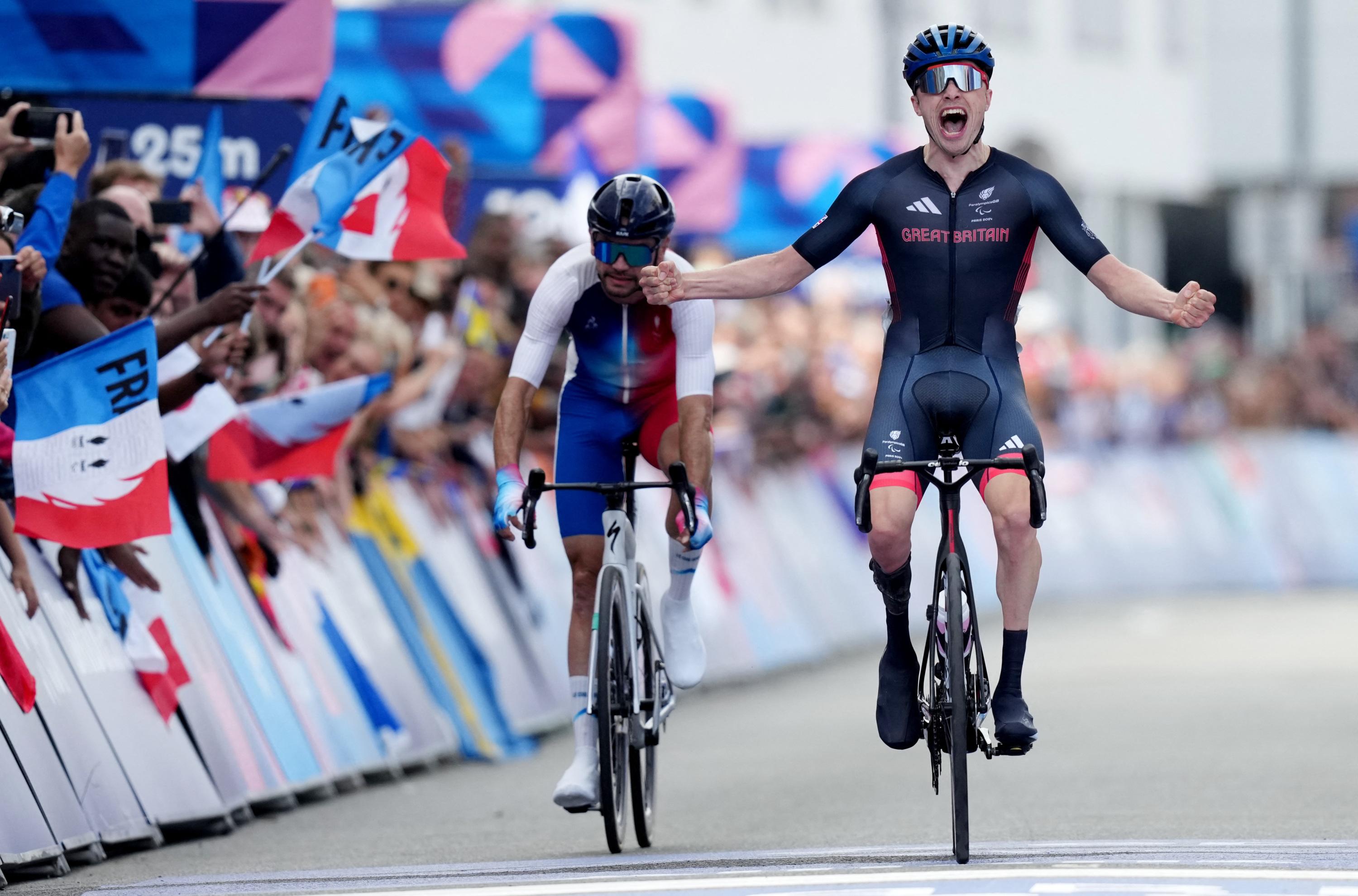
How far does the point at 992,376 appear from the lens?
940cm

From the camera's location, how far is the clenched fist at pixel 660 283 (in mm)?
9391

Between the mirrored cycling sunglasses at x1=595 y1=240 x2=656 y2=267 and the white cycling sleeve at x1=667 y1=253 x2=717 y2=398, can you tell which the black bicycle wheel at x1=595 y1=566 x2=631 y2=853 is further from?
the mirrored cycling sunglasses at x1=595 y1=240 x2=656 y2=267

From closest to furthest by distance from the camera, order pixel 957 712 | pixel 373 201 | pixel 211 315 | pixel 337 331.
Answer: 1. pixel 957 712
2. pixel 211 315
3. pixel 373 201
4. pixel 337 331

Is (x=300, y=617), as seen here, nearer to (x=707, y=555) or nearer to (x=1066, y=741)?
(x=1066, y=741)

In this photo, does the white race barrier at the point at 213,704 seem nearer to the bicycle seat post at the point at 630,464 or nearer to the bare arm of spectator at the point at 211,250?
the bare arm of spectator at the point at 211,250

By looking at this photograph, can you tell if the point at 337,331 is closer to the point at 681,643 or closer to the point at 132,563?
the point at 132,563

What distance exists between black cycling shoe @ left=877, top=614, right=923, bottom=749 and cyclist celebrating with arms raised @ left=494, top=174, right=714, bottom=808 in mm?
899

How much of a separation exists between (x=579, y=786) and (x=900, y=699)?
1157mm

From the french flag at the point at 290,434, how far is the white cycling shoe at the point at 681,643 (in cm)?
249

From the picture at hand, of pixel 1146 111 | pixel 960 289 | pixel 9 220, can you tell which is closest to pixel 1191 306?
pixel 960 289

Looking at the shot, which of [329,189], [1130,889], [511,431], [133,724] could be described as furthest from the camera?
[329,189]

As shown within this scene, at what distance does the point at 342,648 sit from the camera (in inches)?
522

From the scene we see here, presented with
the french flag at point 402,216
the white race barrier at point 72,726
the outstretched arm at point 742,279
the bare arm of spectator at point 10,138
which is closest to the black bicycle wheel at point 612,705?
the outstretched arm at point 742,279

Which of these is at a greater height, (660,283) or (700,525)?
(660,283)
